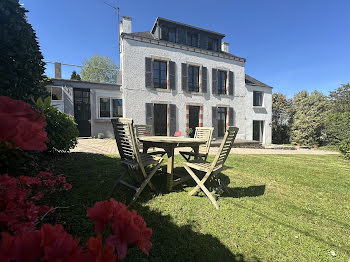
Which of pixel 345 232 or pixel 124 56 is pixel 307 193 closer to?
pixel 345 232

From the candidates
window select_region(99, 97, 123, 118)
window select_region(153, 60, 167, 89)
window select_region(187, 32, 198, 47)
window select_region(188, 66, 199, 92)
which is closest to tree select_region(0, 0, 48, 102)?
Result: window select_region(153, 60, 167, 89)

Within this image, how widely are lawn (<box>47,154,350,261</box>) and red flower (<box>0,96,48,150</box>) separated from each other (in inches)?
61.6

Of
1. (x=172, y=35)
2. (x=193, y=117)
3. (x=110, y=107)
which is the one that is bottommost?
(x=193, y=117)

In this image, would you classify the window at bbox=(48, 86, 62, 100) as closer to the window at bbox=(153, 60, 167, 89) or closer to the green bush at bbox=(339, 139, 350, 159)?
the window at bbox=(153, 60, 167, 89)

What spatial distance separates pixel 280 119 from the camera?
63.1ft

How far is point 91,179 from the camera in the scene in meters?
3.33

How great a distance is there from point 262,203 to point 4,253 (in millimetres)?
3174

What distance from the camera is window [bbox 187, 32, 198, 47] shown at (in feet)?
43.5

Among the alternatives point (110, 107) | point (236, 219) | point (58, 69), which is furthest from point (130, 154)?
point (58, 69)

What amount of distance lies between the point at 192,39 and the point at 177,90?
454 cm

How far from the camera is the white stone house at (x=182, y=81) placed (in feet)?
36.8

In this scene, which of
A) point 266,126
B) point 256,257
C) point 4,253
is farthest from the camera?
point 266,126

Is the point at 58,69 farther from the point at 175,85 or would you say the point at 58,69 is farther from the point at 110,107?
the point at 175,85

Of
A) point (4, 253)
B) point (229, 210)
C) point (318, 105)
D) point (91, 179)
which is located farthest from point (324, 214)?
point (318, 105)
